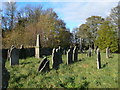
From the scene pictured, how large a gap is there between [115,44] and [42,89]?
1018 inches

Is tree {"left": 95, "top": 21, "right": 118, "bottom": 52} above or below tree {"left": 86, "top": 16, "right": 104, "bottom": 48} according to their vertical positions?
below

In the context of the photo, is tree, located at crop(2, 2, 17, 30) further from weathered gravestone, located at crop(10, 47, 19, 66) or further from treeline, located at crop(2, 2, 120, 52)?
weathered gravestone, located at crop(10, 47, 19, 66)

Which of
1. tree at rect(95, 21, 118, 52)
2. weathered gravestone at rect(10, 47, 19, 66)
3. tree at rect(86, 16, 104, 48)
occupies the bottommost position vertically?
weathered gravestone at rect(10, 47, 19, 66)

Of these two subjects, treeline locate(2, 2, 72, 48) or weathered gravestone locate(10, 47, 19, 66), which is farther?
treeline locate(2, 2, 72, 48)

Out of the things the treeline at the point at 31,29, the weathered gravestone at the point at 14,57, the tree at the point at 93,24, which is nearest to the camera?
the weathered gravestone at the point at 14,57

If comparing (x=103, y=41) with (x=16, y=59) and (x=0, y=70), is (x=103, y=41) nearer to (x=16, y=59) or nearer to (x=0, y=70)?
(x=16, y=59)

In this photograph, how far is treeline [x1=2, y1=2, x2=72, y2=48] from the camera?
25922 mm

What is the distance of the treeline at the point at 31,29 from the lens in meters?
25.9

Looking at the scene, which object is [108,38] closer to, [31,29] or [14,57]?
[31,29]

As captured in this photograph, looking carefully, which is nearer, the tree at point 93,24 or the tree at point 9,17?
the tree at point 9,17

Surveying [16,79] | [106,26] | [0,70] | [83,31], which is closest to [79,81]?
[16,79]

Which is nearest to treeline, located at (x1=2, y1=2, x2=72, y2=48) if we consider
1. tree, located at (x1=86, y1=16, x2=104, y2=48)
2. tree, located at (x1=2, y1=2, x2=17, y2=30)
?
tree, located at (x1=2, y1=2, x2=17, y2=30)

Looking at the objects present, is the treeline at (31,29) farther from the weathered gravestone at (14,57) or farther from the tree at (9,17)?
the weathered gravestone at (14,57)

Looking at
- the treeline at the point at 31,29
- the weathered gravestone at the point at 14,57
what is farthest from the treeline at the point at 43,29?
the weathered gravestone at the point at 14,57
